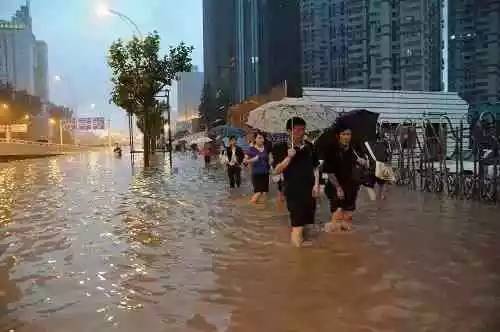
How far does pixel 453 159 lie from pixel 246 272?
871cm

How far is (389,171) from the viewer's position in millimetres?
11672

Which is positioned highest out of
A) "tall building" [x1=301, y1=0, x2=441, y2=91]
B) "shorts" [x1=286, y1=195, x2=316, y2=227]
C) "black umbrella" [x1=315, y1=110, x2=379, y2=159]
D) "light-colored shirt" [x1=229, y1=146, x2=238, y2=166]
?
"tall building" [x1=301, y1=0, x2=441, y2=91]

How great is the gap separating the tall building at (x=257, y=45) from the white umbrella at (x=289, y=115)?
2746 cm

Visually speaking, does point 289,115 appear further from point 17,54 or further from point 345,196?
point 17,54

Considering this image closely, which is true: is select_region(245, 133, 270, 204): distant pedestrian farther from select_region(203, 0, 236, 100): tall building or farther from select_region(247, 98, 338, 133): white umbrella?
select_region(203, 0, 236, 100): tall building

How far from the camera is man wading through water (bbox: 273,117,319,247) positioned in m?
6.71

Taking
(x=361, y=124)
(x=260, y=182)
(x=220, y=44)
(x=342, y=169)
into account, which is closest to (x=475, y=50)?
(x=260, y=182)

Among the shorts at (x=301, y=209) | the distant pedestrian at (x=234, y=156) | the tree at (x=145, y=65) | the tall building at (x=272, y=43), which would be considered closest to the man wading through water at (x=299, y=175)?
the shorts at (x=301, y=209)

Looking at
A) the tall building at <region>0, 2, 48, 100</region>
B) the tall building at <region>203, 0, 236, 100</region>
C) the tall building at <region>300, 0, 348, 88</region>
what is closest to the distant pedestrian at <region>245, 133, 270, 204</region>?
the tall building at <region>300, 0, 348, 88</region>

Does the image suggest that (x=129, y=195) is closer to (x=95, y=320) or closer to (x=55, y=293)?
(x=55, y=293)

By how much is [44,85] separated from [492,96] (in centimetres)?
A: 15149

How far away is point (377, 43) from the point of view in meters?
48.3

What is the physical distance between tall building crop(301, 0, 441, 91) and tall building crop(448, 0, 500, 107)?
4.38m

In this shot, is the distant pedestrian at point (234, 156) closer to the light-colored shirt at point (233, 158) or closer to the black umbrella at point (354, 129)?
the light-colored shirt at point (233, 158)
